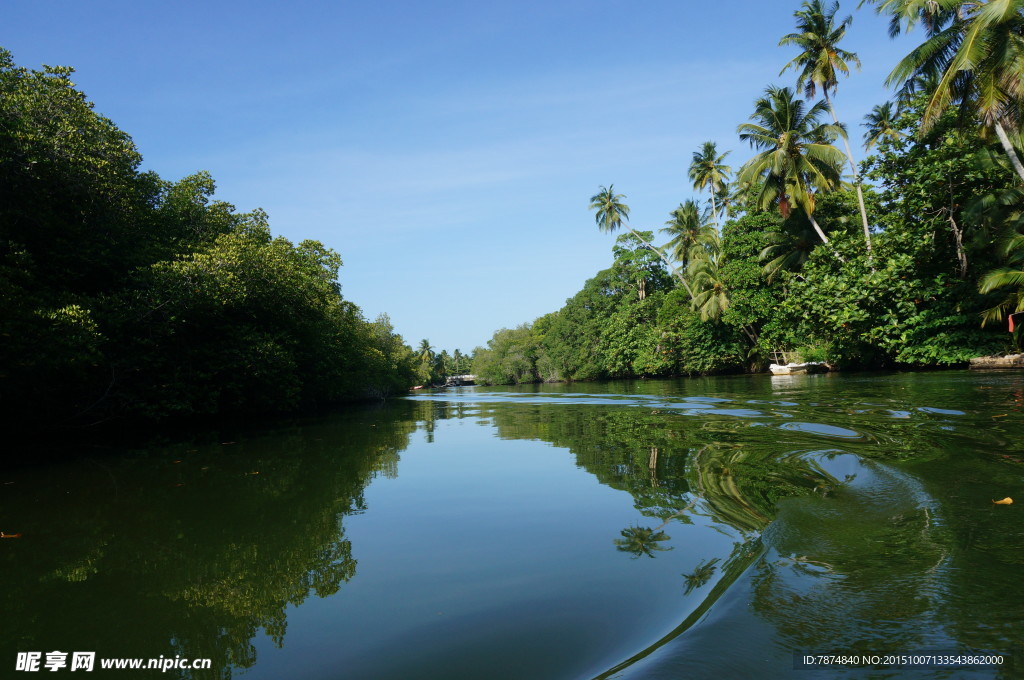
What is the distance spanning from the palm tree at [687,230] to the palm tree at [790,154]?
12697 mm

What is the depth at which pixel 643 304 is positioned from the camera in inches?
1842

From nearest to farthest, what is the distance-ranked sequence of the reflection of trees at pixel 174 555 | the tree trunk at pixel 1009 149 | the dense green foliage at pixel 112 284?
the reflection of trees at pixel 174 555, the dense green foliage at pixel 112 284, the tree trunk at pixel 1009 149

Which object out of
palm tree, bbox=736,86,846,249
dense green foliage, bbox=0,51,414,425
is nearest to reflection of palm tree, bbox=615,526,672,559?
dense green foliage, bbox=0,51,414,425

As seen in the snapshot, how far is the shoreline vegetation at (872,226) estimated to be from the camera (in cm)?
1481

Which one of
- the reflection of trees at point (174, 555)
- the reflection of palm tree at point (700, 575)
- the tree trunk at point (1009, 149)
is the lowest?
the reflection of trees at point (174, 555)

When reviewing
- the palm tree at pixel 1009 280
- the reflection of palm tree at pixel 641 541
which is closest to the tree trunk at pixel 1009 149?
the palm tree at pixel 1009 280

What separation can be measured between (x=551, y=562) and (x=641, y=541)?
0.74m

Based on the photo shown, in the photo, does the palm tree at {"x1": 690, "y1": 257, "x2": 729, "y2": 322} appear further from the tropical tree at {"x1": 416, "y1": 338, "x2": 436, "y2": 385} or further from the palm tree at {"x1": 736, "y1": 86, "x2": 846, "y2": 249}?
the tropical tree at {"x1": 416, "y1": 338, "x2": 436, "y2": 385}

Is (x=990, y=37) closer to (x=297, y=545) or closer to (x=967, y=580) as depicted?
(x=967, y=580)

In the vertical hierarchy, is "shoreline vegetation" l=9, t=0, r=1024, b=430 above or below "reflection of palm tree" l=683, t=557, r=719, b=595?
above

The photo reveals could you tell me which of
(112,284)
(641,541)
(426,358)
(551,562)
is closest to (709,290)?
(112,284)

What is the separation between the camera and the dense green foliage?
10555mm

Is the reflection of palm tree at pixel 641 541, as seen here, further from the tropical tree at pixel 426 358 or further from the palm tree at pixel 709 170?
the tropical tree at pixel 426 358

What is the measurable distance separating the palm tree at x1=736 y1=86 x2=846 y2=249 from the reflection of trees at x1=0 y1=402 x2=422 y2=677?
2444 cm
